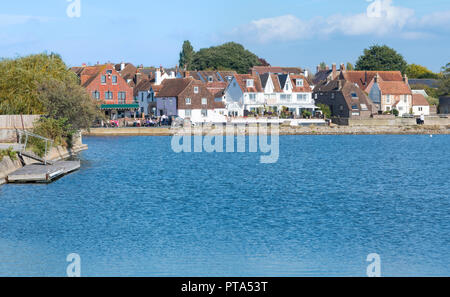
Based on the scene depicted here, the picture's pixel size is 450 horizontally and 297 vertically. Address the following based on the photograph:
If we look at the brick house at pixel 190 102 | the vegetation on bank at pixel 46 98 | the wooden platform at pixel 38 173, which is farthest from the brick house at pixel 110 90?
the wooden platform at pixel 38 173

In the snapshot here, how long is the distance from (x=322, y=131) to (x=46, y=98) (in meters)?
63.1

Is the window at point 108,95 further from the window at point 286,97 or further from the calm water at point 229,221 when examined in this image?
the calm water at point 229,221

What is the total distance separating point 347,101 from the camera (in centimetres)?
13025

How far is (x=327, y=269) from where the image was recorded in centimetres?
2575

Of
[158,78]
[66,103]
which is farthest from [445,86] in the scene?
[66,103]

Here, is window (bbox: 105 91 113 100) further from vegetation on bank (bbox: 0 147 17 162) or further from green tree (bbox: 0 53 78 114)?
vegetation on bank (bbox: 0 147 17 162)

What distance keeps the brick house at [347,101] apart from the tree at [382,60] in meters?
61.0

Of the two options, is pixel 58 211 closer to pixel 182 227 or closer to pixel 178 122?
pixel 182 227

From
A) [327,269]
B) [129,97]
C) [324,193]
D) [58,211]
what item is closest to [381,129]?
[129,97]

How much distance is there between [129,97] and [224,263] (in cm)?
10447

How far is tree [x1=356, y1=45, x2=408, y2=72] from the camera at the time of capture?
639 ft

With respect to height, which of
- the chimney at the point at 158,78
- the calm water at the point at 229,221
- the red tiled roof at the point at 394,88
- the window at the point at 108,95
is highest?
the chimney at the point at 158,78

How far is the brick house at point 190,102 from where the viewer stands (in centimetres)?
12219
